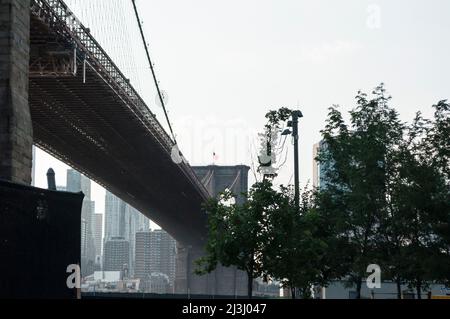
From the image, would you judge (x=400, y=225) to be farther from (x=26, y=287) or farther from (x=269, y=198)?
(x=26, y=287)

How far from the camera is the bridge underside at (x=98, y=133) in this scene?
134 ft

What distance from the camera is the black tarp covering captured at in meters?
6.77

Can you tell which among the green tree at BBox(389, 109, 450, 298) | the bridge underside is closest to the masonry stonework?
the bridge underside

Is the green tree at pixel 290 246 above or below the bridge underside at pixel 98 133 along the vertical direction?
below

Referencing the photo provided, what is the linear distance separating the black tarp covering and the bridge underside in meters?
28.2

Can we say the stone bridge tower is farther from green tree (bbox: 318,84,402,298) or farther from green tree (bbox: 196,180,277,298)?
green tree (bbox: 196,180,277,298)

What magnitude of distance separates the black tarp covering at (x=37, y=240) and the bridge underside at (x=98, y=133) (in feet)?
92.6

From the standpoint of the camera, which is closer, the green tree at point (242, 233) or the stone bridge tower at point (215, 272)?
the green tree at point (242, 233)

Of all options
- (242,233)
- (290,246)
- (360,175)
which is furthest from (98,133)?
(242,233)

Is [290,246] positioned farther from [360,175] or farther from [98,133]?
[98,133]

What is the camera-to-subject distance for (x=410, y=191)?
2744cm

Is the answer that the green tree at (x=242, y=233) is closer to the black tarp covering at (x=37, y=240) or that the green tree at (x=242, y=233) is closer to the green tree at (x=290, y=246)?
the green tree at (x=290, y=246)

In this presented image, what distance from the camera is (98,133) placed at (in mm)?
66312

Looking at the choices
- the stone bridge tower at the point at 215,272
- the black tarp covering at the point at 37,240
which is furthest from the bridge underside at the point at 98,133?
the stone bridge tower at the point at 215,272
